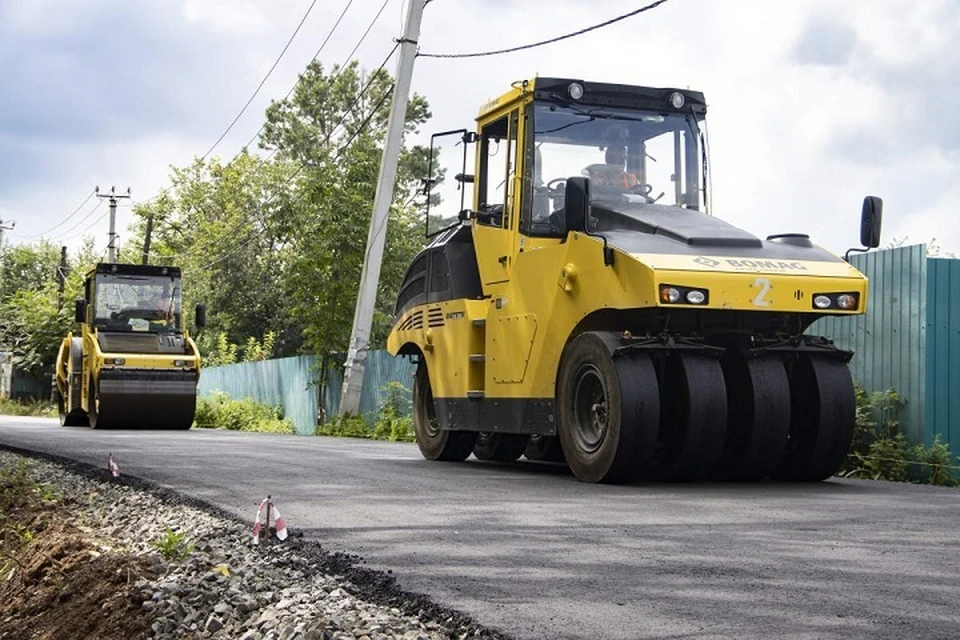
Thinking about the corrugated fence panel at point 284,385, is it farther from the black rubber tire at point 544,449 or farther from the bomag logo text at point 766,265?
the bomag logo text at point 766,265

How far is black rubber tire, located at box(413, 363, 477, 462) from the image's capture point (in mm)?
14242

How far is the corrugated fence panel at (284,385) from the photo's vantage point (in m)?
31.8

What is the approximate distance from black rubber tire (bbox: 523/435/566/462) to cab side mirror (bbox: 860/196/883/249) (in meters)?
3.93

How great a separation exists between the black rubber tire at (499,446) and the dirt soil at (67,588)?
18.7 ft

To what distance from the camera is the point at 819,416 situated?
10.9 m

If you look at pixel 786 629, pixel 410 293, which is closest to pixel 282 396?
pixel 410 293

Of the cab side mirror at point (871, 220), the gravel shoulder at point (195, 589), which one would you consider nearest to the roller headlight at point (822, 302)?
the cab side mirror at point (871, 220)

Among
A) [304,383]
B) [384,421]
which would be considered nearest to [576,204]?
[384,421]

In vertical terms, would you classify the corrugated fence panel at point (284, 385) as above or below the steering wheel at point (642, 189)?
below

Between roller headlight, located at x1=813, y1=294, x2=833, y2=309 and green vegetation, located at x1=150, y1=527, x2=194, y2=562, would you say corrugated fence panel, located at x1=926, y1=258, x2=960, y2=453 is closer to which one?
roller headlight, located at x1=813, y1=294, x2=833, y2=309

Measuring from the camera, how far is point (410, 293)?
49.7 feet

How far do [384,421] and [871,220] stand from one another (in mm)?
14093

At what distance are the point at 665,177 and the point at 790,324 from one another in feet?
6.83

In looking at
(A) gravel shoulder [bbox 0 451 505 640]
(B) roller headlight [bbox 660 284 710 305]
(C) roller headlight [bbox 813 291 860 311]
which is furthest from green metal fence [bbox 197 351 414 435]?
(A) gravel shoulder [bbox 0 451 505 640]
